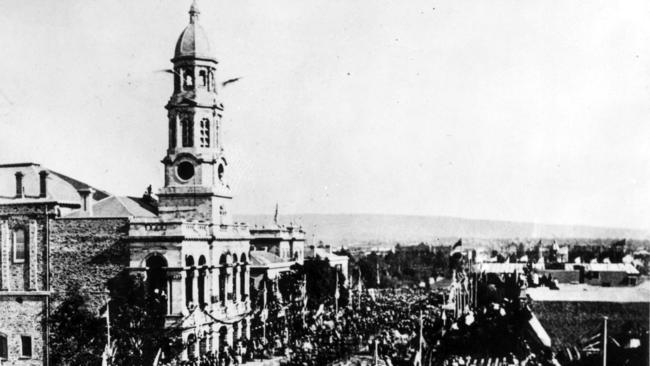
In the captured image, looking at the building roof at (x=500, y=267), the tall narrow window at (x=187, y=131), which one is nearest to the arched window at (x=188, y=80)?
the tall narrow window at (x=187, y=131)

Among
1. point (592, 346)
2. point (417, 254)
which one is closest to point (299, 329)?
point (592, 346)

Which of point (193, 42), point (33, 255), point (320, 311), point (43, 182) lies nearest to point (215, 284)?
point (33, 255)

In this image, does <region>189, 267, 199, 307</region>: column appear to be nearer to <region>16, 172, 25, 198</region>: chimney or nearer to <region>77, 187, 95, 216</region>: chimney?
<region>77, 187, 95, 216</region>: chimney

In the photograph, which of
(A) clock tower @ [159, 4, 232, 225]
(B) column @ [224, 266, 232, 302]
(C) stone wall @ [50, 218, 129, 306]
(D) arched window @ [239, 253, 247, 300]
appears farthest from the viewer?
(D) arched window @ [239, 253, 247, 300]

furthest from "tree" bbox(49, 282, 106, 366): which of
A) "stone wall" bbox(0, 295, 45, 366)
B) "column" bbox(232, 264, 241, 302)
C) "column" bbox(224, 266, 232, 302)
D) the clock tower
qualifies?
"column" bbox(232, 264, 241, 302)

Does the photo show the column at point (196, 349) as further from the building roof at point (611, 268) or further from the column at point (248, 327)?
the building roof at point (611, 268)

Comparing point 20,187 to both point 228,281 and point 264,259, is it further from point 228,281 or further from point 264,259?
point 264,259
